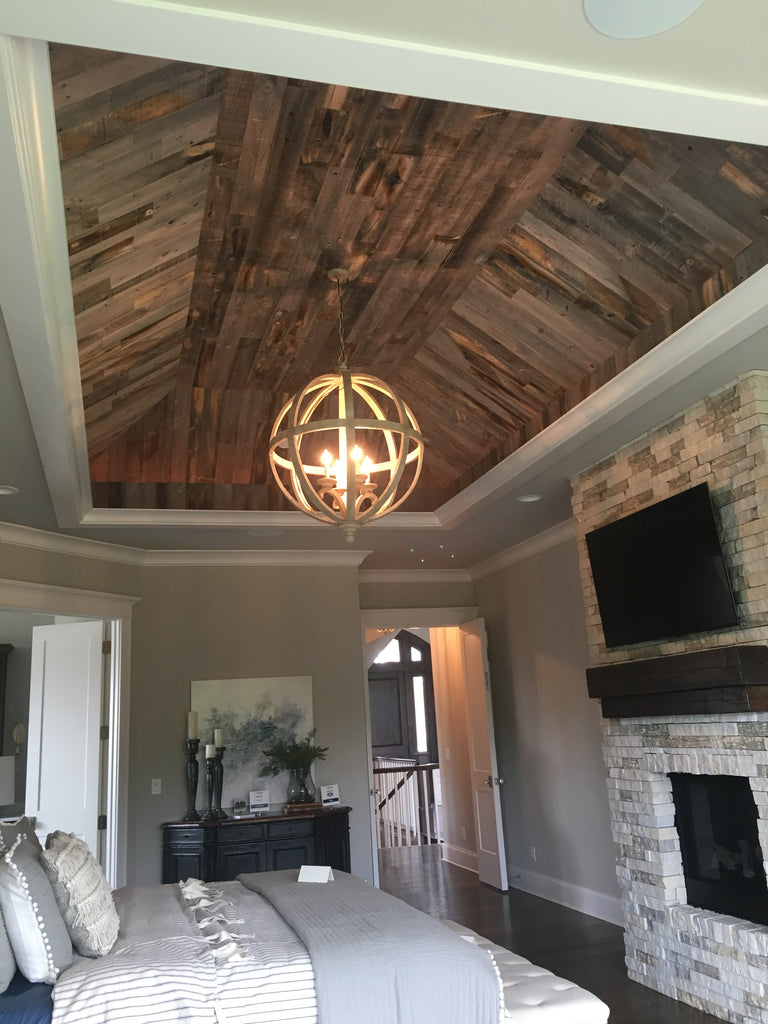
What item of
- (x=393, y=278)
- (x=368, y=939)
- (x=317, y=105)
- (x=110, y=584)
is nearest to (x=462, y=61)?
(x=317, y=105)

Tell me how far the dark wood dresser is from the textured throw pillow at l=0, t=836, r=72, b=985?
3053 millimetres

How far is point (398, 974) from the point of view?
108 inches

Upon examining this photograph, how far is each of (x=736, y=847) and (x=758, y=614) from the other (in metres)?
1.24

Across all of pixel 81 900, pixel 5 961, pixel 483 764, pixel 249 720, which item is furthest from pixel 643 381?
pixel 483 764

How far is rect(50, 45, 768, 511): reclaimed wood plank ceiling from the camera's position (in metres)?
2.92

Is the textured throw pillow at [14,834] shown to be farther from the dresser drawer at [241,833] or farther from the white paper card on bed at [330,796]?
the white paper card on bed at [330,796]

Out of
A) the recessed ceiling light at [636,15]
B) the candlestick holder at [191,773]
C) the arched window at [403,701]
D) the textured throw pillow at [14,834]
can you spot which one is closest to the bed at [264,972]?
the textured throw pillow at [14,834]

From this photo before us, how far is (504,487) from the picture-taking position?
5316mm

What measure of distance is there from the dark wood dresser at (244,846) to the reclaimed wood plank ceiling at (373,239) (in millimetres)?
2896

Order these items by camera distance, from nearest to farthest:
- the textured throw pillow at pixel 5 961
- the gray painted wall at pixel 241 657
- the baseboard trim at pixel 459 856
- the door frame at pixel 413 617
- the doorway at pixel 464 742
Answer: the textured throw pillow at pixel 5 961
the gray painted wall at pixel 241 657
the doorway at pixel 464 742
the door frame at pixel 413 617
the baseboard trim at pixel 459 856

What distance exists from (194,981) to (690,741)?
104 inches

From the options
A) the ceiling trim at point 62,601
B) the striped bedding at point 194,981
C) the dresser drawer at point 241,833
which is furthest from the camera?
the dresser drawer at point 241,833

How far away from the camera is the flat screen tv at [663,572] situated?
12.6 feet

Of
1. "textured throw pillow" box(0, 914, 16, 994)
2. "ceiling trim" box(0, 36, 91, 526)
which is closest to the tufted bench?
"textured throw pillow" box(0, 914, 16, 994)
